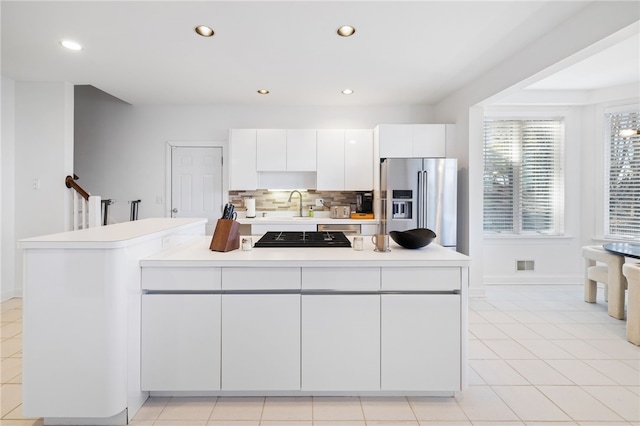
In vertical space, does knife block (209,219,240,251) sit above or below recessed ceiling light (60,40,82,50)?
below

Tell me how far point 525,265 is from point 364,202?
2.45 meters

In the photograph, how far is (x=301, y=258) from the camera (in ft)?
6.33

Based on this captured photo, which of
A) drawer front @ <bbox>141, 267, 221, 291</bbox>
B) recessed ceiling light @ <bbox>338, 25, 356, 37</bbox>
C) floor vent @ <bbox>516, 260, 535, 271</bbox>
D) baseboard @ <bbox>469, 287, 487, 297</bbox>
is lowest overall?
baseboard @ <bbox>469, 287, 487, 297</bbox>

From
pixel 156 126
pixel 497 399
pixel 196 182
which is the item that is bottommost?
pixel 497 399

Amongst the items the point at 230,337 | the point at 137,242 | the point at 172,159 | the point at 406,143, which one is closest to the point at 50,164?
the point at 172,159

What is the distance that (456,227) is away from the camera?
4.31 metres

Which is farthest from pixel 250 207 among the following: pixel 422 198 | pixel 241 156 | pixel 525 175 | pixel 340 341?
pixel 525 175

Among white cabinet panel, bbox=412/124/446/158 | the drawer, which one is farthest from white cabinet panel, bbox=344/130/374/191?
the drawer

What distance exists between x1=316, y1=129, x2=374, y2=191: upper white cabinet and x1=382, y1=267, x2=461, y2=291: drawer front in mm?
3022

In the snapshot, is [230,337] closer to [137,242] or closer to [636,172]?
[137,242]

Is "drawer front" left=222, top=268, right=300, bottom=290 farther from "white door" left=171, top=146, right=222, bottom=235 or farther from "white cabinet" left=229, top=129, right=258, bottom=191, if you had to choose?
"white door" left=171, top=146, right=222, bottom=235

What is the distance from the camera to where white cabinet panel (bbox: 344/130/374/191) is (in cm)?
487

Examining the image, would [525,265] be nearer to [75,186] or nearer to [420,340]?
[420,340]

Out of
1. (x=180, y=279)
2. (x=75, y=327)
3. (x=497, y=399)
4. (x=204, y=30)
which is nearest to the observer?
(x=75, y=327)
